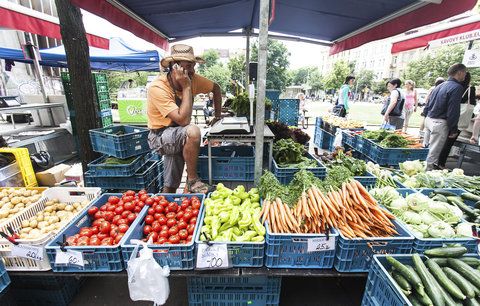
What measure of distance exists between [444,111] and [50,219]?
22.7ft

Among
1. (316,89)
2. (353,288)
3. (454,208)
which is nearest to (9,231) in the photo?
(353,288)

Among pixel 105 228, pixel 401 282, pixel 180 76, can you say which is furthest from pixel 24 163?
pixel 401 282

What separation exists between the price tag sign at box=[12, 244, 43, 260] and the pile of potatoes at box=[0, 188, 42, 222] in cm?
86

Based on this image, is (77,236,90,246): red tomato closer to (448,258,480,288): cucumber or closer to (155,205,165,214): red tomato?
(155,205,165,214): red tomato

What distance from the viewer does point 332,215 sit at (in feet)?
7.23

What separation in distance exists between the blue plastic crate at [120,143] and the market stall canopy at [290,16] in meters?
1.60

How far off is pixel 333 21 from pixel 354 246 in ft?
15.8

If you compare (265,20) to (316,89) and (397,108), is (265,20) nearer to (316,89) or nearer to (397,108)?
(397,108)

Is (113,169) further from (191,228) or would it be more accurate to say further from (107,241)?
(191,228)

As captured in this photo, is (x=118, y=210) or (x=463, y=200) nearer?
(x=118, y=210)

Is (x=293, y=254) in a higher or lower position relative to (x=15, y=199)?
lower

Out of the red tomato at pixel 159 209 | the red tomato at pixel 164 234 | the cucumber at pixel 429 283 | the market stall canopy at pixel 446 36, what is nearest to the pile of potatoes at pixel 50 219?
the red tomato at pixel 159 209

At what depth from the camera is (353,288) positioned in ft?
8.86

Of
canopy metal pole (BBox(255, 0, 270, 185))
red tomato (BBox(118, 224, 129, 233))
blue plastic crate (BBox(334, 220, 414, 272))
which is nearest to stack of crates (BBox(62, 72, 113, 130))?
red tomato (BBox(118, 224, 129, 233))
